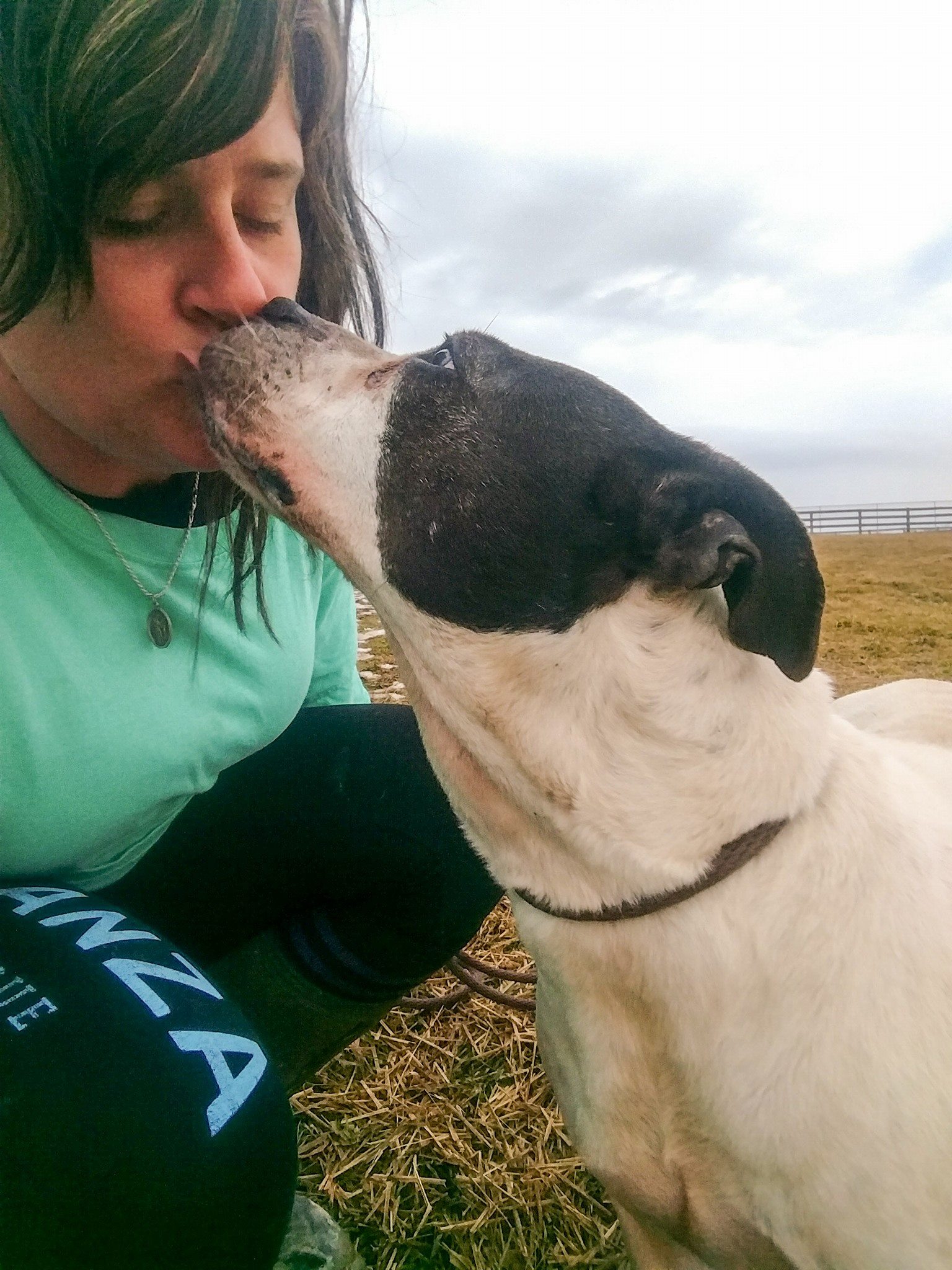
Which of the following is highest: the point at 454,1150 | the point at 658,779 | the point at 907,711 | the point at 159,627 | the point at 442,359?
the point at 442,359

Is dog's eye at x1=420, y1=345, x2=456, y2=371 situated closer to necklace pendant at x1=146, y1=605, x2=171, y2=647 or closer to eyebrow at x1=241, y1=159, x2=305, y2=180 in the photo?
eyebrow at x1=241, y1=159, x2=305, y2=180

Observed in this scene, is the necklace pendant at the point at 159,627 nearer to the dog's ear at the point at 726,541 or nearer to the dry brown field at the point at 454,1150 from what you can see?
the dog's ear at the point at 726,541

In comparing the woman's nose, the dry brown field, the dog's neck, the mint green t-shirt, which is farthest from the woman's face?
the dry brown field

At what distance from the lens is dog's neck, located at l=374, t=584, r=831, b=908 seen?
3.84 ft

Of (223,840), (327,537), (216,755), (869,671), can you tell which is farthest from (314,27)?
(869,671)

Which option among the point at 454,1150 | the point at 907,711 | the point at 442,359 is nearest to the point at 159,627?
the point at 442,359

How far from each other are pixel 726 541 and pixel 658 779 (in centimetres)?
34

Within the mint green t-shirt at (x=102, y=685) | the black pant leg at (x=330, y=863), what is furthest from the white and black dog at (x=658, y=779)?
the black pant leg at (x=330, y=863)

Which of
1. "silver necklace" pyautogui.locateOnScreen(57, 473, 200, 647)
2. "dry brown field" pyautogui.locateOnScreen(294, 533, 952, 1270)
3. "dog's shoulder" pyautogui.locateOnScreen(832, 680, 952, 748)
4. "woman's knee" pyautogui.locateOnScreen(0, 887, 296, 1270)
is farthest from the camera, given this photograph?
"dog's shoulder" pyautogui.locateOnScreen(832, 680, 952, 748)

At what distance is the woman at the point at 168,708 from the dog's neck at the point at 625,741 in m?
0.49

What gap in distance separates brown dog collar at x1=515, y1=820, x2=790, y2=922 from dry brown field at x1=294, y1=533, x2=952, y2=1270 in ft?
1.78

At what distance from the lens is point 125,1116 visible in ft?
3.44

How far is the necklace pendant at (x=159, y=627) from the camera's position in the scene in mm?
Answer: 1440

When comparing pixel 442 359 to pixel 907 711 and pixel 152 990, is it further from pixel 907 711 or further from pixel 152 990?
pixel 907 711
